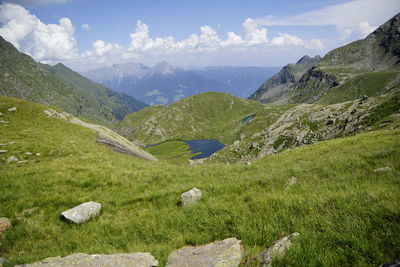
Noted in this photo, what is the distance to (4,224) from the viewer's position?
8.96m

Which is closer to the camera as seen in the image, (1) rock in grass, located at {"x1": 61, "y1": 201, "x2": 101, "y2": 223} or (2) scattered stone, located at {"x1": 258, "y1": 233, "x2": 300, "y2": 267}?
(2) scattered stone, located at {"x1": 258, "y1": 233, "x2": 300, "y2": 267}

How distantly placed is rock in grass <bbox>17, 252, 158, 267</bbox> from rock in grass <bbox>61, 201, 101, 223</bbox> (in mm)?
3582

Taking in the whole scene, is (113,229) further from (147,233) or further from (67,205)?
(67,205)

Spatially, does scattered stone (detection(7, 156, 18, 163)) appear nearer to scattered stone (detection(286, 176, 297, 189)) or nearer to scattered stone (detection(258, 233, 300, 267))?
scattered stone (detection(286, 176, 297, 189))

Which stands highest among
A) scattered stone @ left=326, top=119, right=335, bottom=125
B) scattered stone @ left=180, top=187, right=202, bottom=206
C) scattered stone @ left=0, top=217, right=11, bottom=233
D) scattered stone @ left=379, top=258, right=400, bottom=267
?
scattered stone @ left=379, top=258, right=400, bottom=267

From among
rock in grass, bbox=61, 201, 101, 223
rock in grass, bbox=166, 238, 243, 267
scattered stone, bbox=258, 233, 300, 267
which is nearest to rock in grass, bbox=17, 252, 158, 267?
rock in grass, bbox=166, 238, 243, 267

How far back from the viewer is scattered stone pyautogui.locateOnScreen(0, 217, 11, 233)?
8766 millimetres

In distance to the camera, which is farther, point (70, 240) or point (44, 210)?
point (44, 210)

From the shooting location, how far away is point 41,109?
41062 mm

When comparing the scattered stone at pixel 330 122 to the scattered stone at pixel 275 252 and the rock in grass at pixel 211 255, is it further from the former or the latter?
the rock in grass at pixel 211 255

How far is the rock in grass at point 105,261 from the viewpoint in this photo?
536 centimetres

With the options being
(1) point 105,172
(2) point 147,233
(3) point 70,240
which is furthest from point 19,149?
(2) point 147,233

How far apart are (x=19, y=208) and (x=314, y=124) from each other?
112318 mm

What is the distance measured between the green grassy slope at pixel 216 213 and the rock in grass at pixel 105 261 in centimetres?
40
